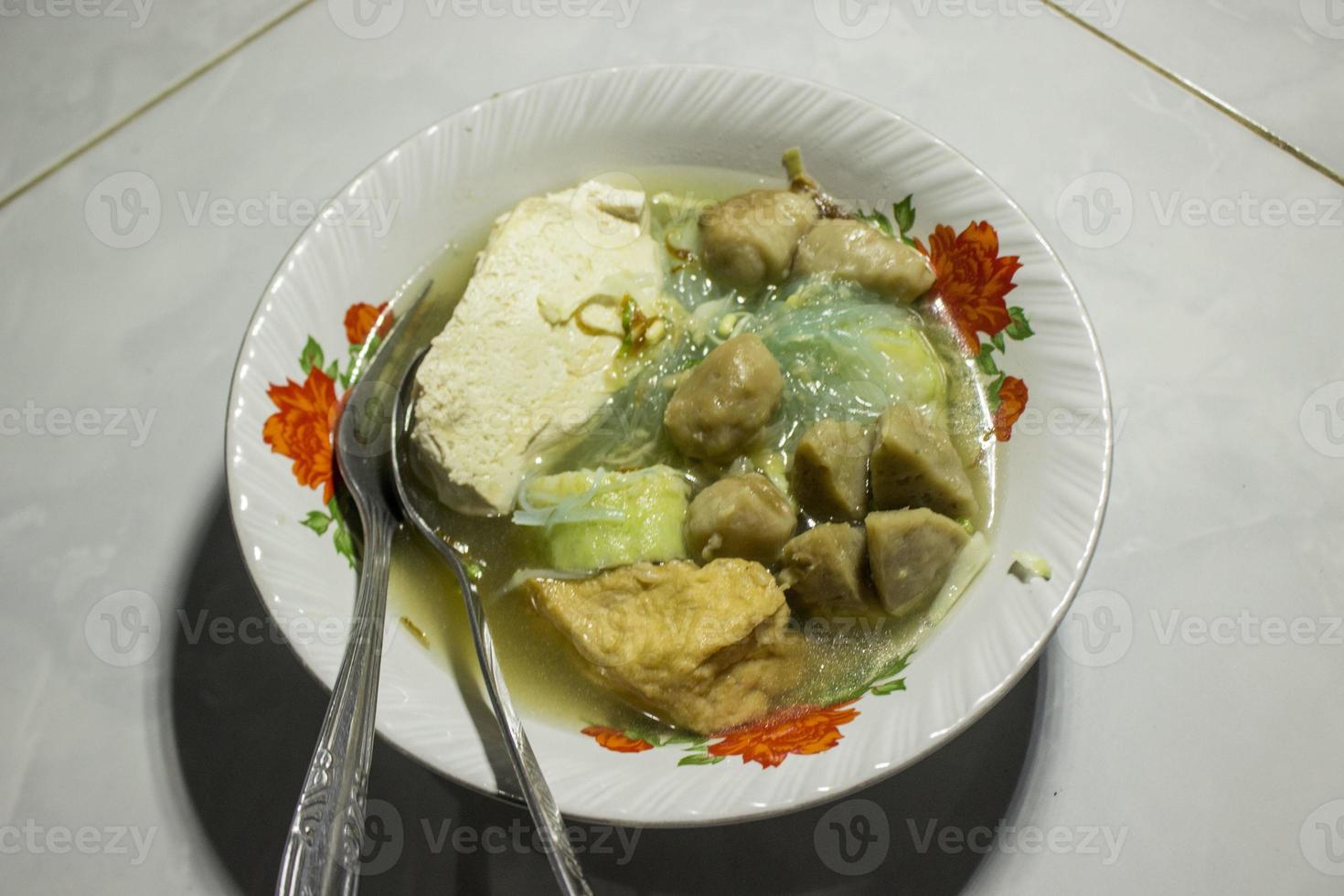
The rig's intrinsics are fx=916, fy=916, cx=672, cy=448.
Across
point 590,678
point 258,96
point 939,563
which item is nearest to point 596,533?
point 590,678

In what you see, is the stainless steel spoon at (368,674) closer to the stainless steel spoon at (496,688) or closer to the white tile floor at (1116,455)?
the stainless steel spoon at (496,688)

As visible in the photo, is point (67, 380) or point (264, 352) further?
point (67, 380)

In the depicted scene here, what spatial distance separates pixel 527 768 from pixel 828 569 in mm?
667

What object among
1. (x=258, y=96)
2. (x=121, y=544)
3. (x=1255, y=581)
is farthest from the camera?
(x=258, y=96)

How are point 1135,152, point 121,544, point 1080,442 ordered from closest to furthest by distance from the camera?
point 1080,442 < point 121,544 < point 1135,152

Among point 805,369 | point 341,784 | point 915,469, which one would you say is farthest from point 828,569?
point 341,784

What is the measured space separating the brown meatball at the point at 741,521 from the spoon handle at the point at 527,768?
460 millimetres

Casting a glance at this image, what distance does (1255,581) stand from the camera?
6.79 ft

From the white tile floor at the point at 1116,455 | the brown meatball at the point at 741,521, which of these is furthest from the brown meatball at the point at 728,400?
the white tile floor at the point at 1116,455

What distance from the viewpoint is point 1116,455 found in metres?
2.21

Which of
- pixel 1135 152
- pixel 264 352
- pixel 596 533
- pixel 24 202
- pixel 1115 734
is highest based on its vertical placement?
pixel 24 202

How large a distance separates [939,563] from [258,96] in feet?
7.99

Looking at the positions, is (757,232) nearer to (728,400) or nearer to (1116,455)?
(728,400)

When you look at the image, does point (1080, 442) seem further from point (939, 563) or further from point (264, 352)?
point (264, 352)
